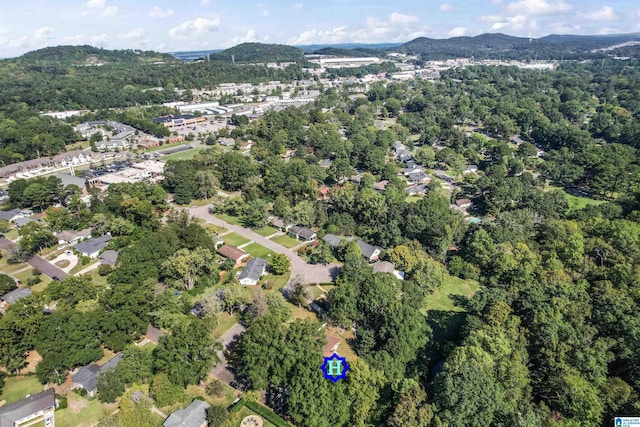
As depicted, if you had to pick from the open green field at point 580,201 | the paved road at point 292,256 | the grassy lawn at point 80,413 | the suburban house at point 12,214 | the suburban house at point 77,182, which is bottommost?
the grassy lawn at point 80,413

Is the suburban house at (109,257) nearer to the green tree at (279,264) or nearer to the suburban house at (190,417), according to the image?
the green tree at (279,264)

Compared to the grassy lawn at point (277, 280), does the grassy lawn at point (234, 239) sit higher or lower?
higher

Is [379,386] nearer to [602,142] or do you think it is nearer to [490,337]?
[490,337]

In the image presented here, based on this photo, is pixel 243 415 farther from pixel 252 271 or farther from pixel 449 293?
pixel 449 293

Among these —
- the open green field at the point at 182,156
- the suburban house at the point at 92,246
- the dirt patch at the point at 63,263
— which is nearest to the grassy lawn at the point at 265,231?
the suburban house at the point at 92,246

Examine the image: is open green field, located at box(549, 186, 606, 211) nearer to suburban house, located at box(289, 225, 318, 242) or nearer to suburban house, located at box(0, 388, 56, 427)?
suburban house, located at box(289, 225, 318, 242)

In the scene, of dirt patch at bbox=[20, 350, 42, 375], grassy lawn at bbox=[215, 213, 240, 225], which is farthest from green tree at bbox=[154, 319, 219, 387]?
grassy lawn at bbox=[215, 213, 240, 225]
